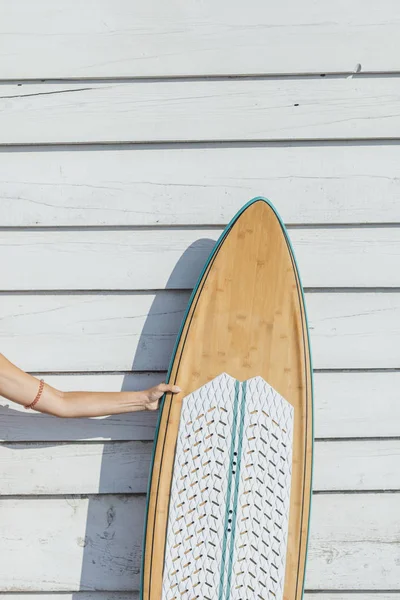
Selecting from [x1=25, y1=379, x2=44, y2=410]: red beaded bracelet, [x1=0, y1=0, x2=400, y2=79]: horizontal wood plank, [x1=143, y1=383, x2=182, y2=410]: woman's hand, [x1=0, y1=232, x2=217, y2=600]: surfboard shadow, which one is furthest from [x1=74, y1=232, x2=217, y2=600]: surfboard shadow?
[x1=0, y1=0, x2=400, y2=79]: horizontal wood plank

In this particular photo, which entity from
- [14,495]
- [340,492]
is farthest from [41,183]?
[340,492]

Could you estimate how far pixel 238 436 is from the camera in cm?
167

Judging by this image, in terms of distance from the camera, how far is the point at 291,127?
5.57 ft

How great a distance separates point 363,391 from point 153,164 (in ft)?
2.91

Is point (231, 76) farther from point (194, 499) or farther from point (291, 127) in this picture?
point (194, 499)

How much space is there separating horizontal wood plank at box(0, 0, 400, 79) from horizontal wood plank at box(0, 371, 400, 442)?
86 centimetres

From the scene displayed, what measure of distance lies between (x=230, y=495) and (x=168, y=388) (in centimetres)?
34

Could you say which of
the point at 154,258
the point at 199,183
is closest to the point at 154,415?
the point at 154,258

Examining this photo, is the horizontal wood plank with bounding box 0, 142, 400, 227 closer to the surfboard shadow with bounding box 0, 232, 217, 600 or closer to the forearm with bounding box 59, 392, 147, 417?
the surfboard shadow with bounding box 0, 232, 217, 600

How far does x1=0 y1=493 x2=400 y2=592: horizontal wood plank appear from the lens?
5.88 ft

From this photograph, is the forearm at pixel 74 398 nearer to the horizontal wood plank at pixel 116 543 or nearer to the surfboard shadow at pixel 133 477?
the surfboard shadow at pixel 133 477

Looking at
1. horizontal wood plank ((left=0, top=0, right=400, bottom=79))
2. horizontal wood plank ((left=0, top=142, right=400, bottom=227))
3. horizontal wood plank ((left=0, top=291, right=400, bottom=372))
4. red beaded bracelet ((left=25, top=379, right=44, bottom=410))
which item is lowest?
red beaded bracelet ((left=25, top=379, right=44, bottom=410))

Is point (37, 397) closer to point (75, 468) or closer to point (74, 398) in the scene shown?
point (74, 398)

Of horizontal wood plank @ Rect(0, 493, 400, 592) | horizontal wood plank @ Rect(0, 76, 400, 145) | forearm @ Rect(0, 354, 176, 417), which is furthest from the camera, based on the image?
horizontal wood plank @ Rect(0, 493, 400, 592)
